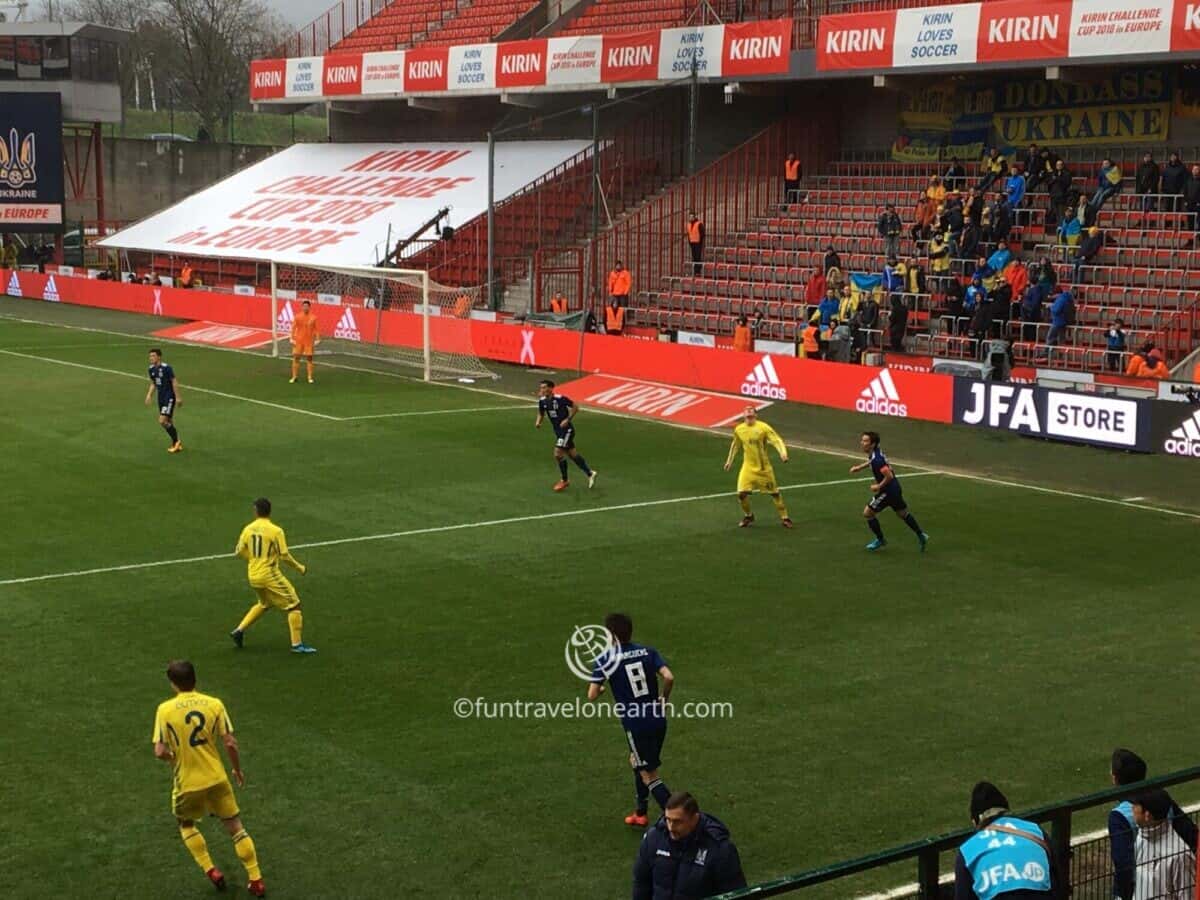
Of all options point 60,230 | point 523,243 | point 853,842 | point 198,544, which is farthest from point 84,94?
point 853,842

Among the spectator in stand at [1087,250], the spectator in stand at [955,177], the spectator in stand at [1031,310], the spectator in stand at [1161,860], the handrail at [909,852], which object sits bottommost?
the spectator in stand at [1161,860]

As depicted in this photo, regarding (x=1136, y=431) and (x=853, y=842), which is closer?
(x=853, y=842)

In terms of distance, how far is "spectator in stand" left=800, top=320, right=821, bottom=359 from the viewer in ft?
118

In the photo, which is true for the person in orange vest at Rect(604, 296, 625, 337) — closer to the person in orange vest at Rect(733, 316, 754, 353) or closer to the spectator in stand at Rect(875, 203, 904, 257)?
the person in orange vest at Rect(733, 316, 754, 353)

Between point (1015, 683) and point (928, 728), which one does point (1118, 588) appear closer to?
point (1015, 683)

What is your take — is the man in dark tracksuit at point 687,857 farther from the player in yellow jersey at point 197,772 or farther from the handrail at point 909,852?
the player in yellow jersey at point 197,772

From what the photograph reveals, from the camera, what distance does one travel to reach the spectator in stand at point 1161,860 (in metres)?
8.14

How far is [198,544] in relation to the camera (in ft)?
67.4

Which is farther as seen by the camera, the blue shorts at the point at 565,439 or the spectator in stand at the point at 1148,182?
the spectator in stand at the point at 1148,182

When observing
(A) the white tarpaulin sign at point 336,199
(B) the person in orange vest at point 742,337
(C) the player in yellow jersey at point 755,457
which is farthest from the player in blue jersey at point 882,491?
(A) the white tarpaulin sign at point 336,199

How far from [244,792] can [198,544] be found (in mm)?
8815

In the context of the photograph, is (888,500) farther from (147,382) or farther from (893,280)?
(147,382)

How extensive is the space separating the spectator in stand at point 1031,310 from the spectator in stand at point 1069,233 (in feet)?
5.87

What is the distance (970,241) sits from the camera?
124 feet
